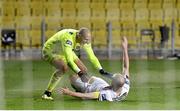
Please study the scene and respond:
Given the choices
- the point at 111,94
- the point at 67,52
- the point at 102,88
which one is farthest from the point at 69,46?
the point at 111,94

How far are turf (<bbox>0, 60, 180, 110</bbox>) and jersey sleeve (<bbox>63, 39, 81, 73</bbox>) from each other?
0.62 meters

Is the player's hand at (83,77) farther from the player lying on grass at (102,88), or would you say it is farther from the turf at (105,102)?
the turf at (105,102)

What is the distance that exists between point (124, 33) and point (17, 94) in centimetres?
1451

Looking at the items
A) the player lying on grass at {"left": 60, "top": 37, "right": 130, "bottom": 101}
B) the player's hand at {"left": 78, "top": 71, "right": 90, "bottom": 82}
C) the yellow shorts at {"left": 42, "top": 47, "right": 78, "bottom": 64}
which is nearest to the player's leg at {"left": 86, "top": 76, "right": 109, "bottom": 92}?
the player lying on grass at {"left": 60, "top": 37, "right": 130, "bottom": 101}

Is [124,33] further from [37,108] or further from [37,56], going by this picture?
[37,108]

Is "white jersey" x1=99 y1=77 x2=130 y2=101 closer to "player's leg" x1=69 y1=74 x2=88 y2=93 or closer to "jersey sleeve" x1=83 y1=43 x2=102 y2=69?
"player's leg" x1=69 y1=74 x2=88 y2=93

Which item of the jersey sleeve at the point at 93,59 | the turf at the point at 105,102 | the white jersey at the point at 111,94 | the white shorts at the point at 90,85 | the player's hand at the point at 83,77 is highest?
the jersey sleeve at the point at 93,59

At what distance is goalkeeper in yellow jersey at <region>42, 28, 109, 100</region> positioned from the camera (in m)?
11.7

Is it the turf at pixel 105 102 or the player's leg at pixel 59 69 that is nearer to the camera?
the turf at pixel 105 102

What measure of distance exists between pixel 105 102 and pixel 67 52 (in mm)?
1093

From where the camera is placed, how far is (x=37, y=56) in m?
25.7

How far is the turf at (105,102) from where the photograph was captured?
11398mm

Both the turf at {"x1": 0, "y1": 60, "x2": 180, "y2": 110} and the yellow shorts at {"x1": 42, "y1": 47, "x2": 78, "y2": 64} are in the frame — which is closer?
the turf at {"x1": 0, "y1": 60, "x2": 180, "y2": 110}

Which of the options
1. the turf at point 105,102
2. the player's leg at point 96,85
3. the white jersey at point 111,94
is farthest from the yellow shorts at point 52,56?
the white jersey at point 111,94
